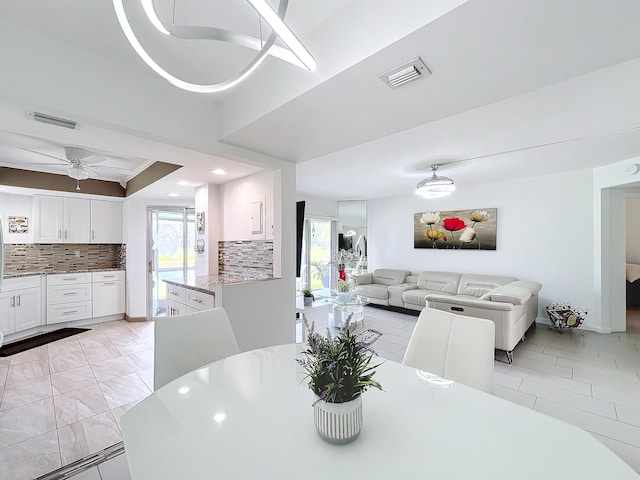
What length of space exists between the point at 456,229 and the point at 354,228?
2519 mm

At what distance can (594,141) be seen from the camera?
3166 mm

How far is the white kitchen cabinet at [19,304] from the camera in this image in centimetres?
390

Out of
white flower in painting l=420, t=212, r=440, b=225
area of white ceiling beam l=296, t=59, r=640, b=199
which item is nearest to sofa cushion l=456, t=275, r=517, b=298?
white flower in painting l=420, t=212, r=440, b=225

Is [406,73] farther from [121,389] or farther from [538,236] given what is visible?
[538,236]

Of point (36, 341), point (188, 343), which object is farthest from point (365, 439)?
point (36, 341)

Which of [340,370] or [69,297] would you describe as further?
[69,297]

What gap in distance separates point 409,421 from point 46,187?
5.90m

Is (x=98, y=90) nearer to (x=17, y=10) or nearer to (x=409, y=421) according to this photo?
(x=17, y=10)

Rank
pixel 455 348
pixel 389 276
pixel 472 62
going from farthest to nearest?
pixel 389 276, pixel 455 348, pixel 472 62

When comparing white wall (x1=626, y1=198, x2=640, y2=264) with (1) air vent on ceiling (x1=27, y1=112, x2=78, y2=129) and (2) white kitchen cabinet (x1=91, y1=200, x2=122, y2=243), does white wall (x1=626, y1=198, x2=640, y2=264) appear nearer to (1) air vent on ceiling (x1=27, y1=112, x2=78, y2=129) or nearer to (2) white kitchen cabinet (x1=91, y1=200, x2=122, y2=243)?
(1) air vent on ceiling (x1=27, y1=112, x2=78, y2=129)

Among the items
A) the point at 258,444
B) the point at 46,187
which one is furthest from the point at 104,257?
the point at 258,444

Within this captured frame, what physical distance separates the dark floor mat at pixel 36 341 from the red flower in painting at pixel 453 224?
683cm

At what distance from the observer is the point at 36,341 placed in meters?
4.04

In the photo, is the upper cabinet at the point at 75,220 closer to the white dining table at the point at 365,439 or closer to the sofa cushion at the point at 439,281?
the white dining table at the point at 365,439
